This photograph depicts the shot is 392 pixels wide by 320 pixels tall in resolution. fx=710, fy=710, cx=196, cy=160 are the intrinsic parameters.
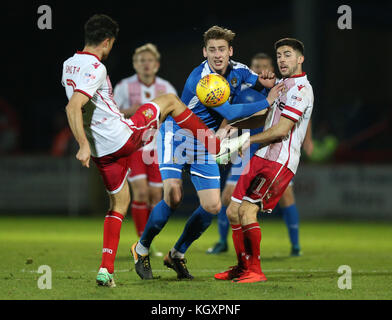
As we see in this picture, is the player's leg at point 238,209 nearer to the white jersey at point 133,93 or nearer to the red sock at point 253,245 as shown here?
the red sock at point 253,245

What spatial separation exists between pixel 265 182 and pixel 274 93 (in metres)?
0.81

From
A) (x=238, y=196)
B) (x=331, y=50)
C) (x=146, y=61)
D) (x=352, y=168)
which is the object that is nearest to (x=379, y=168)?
(x=352, y=168)

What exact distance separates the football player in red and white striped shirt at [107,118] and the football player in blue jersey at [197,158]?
551 mm

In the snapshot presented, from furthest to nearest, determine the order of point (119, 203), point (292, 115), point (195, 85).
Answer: point (195, 85), point (292, 115), point (119, 203)

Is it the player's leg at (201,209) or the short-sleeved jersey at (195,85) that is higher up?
the short-sleeved jersey at (195,85)

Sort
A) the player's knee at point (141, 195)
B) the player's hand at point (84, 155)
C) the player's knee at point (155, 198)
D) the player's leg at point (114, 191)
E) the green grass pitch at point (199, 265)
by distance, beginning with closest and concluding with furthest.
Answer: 1. the player's hand at point (84, 155)
2. the green grass pitch at point (199, 265)
3. the player's leg at point (114, 191)
4. the player's knee at point (141, 195)
5. the player's knee at point (155, 198)

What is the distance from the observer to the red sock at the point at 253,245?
6.27 meters

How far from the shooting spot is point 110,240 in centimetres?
575

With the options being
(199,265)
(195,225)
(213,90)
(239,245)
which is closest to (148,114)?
(213,90)

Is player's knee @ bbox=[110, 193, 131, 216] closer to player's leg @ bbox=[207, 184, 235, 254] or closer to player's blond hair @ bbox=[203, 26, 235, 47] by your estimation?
player's blond hair @ bbox=[203, 26, 235, 47]

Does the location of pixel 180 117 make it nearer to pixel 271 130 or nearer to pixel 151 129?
pixel 151 129

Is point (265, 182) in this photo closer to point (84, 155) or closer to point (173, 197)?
point (173, 197)

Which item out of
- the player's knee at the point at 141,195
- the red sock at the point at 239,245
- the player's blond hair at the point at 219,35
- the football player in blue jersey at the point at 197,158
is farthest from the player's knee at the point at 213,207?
the player's knee at the point at 141,195

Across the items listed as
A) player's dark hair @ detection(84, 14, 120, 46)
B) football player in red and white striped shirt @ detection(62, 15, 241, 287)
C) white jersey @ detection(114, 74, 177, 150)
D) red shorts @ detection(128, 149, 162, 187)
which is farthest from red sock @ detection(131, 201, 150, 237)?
player's dark hair @ detection(84, 14, 120, 46)
